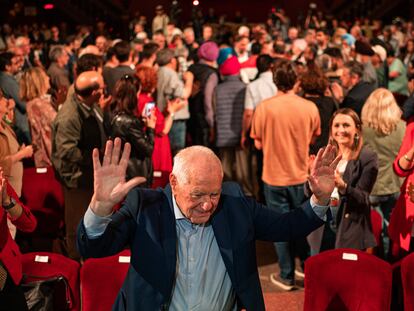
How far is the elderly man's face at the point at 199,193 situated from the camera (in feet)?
8.74

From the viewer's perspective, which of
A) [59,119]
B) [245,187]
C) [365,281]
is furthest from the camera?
[245,187]

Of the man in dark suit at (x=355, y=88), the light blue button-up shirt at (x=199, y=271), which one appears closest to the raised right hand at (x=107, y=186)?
the light blue button-up shirt at (x=199, y=271)

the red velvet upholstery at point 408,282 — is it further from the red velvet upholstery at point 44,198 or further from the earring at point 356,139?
the red velvet upholstery at point 44,198

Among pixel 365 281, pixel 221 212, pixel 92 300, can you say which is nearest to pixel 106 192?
pixel 221 212

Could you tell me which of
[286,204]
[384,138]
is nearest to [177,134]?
[286,204]

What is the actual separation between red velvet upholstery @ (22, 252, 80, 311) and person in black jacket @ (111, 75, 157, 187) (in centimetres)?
140

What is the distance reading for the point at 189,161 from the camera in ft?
8.82

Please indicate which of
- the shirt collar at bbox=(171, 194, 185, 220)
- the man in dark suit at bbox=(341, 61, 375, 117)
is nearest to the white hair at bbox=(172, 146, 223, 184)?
the shirt collar at bbox=(171, 194, 185, 220)

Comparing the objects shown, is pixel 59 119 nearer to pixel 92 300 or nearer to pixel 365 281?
pixel 92 300

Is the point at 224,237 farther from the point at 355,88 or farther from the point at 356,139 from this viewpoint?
the point at 355,88

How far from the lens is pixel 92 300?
12.1 feet

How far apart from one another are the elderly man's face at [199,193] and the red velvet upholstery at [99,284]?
1.08 meters

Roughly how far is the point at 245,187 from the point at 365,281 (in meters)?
4.10

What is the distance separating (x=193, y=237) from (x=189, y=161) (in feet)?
1.13
